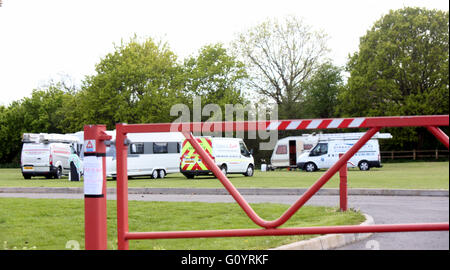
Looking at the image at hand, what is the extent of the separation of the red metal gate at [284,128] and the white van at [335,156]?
2862 centimetres

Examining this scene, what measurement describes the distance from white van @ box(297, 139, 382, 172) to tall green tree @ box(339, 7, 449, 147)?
12743mm

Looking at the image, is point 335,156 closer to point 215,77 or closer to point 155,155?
point 155,155

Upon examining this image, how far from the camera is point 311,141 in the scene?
3975 cm

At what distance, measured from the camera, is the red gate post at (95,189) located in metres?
4.16

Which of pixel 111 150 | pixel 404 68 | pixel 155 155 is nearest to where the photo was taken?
pixel 111 150

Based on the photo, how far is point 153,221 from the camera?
8.60 metres

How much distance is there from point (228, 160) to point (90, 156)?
2450 centimetres

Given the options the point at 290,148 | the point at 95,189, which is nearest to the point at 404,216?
the point at 95,189

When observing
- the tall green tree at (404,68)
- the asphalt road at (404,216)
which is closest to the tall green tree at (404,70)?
the tall green tree at (404,68)

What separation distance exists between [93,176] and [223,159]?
24.3 metres

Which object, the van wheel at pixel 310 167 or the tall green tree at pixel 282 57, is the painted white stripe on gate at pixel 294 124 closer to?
the van wheel at pixel 310 167

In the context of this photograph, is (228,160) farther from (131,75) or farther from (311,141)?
(131,75)

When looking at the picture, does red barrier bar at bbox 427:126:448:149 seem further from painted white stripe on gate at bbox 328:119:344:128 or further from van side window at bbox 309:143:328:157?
van side window at bbox 309:143:328:157

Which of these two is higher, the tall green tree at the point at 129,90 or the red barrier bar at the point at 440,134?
the tall green tree at the point at 129,90
